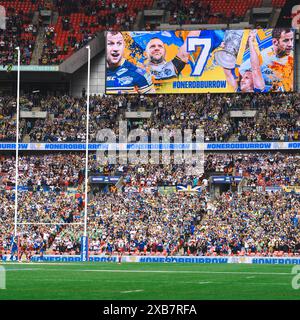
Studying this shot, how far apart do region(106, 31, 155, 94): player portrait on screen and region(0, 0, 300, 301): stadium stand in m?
0.06

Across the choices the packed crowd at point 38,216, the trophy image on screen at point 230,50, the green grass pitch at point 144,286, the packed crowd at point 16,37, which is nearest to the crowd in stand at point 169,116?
the trophy image on screen at point 230,50

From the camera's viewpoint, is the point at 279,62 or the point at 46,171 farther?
the point at 279,62

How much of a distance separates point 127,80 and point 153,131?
397 cm

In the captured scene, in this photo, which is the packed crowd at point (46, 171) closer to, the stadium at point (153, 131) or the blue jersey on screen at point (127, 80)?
the stadium at point (153, 131)

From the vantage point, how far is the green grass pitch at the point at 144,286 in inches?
778

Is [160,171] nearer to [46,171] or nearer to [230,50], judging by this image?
[46,171]

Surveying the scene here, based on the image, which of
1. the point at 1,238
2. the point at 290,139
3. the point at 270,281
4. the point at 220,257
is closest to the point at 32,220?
the point at 1,238

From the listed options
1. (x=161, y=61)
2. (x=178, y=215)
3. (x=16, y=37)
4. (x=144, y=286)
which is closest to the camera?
(x=144, y=286)

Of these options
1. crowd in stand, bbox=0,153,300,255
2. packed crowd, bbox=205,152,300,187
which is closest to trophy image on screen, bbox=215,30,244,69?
packed crowd, bbox=205,152,300,187

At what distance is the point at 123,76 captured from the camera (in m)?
56.8

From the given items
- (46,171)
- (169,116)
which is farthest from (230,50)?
(46,171)

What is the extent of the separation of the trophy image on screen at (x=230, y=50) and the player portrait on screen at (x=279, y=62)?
5.29 feet
